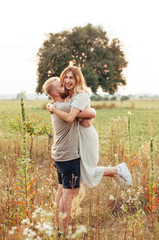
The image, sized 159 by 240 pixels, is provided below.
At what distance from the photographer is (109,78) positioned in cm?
3416

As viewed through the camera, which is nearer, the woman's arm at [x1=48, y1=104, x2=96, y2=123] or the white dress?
the woman's arm at [x1=48, y1=104, x2=96, y2=123]

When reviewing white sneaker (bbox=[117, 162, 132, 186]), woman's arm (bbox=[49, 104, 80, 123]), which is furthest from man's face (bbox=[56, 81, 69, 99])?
white sneaker (bbox=[117, 162, 132, 186])

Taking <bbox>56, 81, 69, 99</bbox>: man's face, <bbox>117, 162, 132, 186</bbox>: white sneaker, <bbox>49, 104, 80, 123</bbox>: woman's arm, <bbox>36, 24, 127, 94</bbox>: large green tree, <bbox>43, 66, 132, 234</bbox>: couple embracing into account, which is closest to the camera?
<bbox>49, 104, 80, 123</bbox>: woman's arm

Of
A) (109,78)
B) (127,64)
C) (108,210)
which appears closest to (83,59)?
(109,78)

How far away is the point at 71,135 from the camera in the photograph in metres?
3.06

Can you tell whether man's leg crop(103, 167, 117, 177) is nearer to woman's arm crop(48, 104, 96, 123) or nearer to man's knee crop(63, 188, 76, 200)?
man's knee crop(63, 188, 76, 200)

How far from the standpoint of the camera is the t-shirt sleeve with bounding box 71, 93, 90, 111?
294 centimetres

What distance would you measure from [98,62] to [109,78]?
2793mm

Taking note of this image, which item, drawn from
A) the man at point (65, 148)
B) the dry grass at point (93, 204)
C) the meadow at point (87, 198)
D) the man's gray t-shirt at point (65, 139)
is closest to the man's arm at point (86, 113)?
the man at point (65, 148)

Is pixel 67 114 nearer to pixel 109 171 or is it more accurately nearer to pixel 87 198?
pixel 109 171

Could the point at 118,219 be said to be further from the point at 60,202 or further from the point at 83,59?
the point at 83,59

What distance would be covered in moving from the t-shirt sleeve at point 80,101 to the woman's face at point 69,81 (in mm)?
194

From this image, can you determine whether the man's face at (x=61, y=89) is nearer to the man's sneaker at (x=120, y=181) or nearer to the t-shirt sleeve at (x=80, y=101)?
the t-shirt sleeve at (x=80, y=101)

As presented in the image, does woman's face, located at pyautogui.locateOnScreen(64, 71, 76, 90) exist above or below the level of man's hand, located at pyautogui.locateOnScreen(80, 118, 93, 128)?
above
